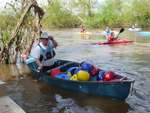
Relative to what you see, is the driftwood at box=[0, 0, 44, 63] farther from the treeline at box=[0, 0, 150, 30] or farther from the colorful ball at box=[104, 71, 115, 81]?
the treeline at box=[0, 0, 150, 30]

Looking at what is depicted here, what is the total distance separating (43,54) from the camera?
11.7 metres

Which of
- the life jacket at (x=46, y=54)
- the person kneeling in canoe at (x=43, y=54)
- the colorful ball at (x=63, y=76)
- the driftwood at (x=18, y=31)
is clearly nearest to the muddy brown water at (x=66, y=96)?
the colorful ball at (x=63, y=76)

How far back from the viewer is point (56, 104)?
10.2m

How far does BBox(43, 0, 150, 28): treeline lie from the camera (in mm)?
66812

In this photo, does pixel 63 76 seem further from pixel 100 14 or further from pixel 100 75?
pixel 100 14

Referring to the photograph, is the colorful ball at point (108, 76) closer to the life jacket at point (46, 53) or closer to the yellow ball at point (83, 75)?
the yellow ball at point (83, 75)

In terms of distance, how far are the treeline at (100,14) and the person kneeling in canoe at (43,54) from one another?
2038 inches

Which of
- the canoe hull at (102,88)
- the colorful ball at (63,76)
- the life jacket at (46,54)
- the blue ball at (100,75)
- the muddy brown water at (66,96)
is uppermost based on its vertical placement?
the life jacket at (46,54)

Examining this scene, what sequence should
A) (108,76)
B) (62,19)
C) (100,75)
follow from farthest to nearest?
(62,19), (100,75), (108,76)

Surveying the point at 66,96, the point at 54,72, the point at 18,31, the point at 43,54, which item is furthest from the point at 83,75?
the point at 18,31

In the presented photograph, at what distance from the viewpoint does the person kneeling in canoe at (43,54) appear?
11450mm

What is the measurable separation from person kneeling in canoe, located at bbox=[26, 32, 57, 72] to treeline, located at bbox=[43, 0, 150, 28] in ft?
170

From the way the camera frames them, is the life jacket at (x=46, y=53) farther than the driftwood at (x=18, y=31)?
No

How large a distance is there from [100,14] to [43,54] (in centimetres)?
6104
